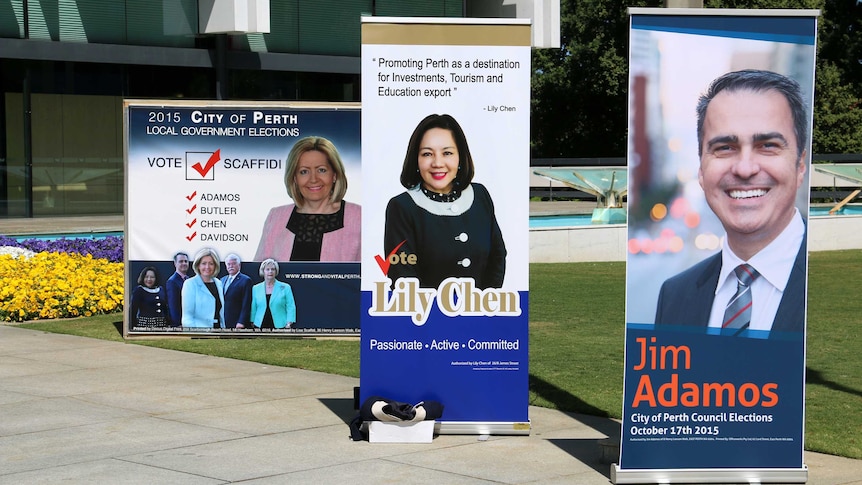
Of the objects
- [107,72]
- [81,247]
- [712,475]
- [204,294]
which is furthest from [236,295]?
A: [107,72]

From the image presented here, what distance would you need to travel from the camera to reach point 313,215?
1233 cm

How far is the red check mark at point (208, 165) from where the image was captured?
40.3 ft

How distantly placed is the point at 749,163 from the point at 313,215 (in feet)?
21.8

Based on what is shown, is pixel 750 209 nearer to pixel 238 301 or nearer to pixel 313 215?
pixel 313 215

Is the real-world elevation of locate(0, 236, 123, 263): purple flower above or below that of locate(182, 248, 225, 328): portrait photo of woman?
above

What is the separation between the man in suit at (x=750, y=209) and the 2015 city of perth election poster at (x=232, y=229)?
20.6 feet

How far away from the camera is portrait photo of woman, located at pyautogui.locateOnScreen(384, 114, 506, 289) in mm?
7750

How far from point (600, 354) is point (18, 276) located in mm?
7214

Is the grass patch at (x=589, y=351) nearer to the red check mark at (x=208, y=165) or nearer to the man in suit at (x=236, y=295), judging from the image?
the man in suit at (x=236, y=295)

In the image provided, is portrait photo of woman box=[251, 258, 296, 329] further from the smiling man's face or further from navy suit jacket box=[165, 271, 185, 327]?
the smiling man's face

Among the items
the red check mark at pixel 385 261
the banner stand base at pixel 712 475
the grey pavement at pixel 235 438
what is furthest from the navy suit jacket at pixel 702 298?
the red check mark at pixel 385 261

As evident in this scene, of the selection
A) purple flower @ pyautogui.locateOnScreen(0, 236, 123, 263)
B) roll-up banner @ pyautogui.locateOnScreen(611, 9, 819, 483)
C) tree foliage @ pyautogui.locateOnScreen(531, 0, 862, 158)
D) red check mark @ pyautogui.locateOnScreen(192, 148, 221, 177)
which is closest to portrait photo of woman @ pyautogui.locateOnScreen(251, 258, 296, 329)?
red check mark @ pyautogui.locateOnScreen(192, 148, 221, 177)

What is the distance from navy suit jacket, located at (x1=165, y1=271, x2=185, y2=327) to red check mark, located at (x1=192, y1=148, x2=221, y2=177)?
106 cm

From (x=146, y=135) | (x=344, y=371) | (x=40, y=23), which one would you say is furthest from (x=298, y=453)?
(x=40, y=23)
